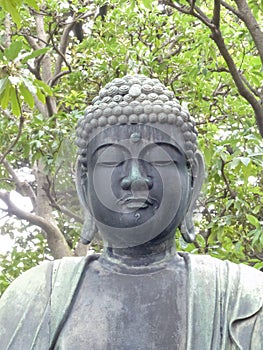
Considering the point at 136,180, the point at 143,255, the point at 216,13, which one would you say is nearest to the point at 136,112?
the point at 136,180

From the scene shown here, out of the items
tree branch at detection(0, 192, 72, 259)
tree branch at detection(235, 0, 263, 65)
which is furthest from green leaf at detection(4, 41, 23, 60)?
tree branch at detection(0, 192, 72, 259)

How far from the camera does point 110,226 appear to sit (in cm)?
281

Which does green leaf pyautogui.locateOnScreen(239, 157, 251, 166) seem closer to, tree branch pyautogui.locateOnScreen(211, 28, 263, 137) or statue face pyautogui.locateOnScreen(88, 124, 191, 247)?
tree branch pyautogui.locateOnScreen(211, 28, 263, 137)

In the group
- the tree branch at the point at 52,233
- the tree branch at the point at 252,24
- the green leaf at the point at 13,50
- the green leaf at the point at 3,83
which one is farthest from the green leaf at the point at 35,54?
the tree branch at the point at 52,233

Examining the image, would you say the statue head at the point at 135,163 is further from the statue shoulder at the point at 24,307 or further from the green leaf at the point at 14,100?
the green leaf at the point at 14,100

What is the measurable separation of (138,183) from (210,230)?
127 inches

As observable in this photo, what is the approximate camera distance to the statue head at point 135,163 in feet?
9.10

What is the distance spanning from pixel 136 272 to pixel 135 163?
0.39 metres

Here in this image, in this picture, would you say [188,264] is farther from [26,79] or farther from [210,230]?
[210,230]

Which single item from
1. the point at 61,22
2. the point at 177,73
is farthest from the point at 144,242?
the point at 61,22

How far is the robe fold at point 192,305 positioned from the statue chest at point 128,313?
0.03 meters

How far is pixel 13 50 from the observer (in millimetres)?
4238

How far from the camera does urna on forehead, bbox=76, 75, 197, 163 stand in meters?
2.85

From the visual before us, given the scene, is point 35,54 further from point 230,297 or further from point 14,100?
point 230,297
